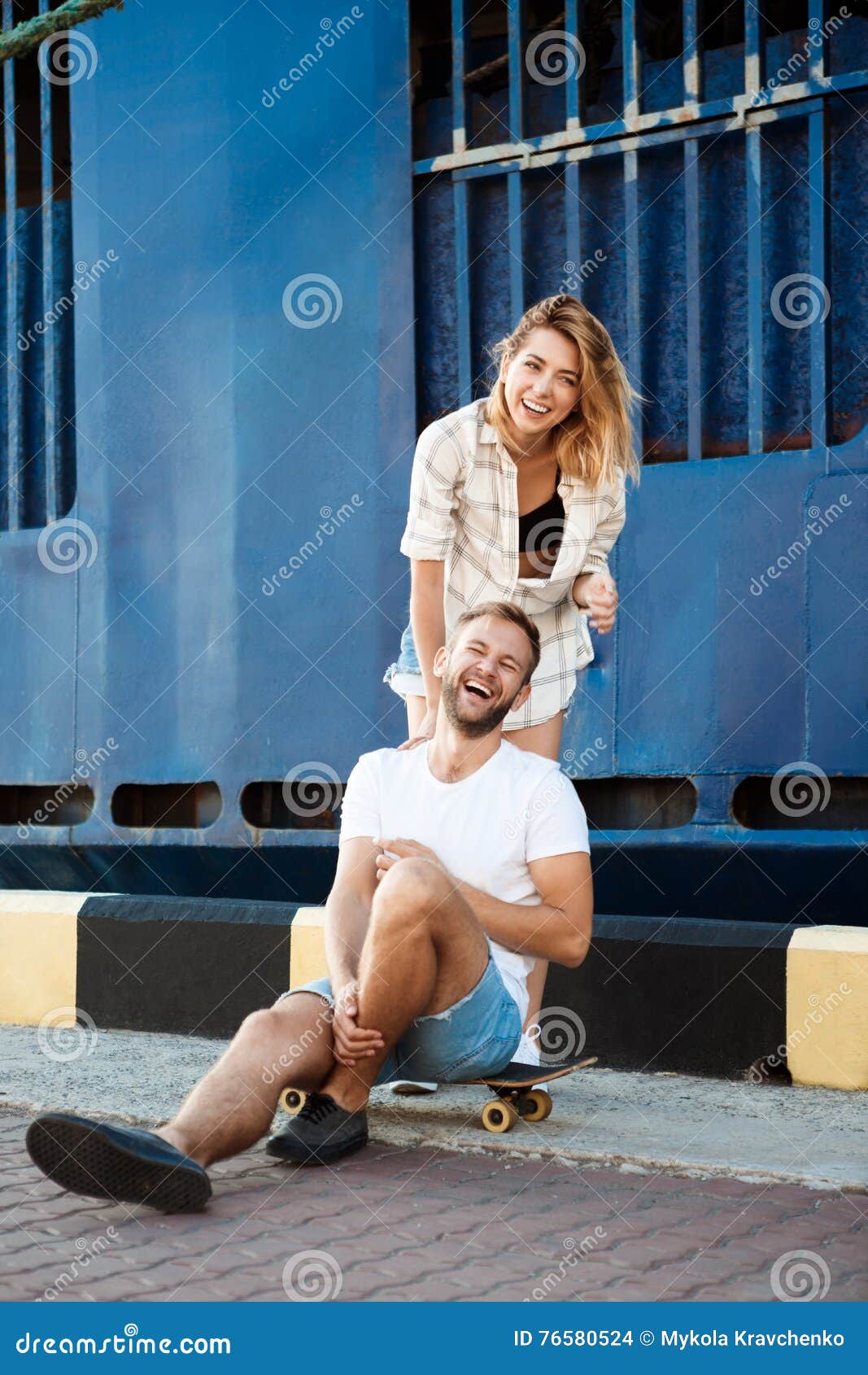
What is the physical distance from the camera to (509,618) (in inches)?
122

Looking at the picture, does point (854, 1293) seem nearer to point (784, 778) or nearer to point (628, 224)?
point (784, 778)

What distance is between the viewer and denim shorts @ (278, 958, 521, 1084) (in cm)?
287

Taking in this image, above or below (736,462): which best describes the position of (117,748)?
below

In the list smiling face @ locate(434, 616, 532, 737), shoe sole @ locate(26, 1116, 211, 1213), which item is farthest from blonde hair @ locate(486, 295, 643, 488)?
shoe sole @ locate(26, 1116, 211, 1213)

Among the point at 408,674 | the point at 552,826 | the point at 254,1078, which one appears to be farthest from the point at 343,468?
the point at 254,1078

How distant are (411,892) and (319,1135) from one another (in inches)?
19.3

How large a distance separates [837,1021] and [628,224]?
7.09 feet

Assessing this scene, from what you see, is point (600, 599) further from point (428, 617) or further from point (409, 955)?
point (409, 955)

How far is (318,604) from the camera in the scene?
14.8 feet

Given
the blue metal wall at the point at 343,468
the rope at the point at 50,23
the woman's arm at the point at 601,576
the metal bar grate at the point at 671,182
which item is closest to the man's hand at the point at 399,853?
the woman's arm at the point at 601,576

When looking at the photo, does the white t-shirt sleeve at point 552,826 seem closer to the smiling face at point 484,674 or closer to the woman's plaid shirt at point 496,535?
the smiling face at point 484,674

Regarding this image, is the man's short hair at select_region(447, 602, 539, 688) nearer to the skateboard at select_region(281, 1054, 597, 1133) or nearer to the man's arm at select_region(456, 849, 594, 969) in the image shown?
the man's arm at select_region(456, 849, 594, 969)

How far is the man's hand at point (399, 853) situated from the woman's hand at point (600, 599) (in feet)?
2.08

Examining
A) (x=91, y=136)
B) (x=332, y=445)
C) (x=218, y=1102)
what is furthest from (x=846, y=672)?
(x=91, y=136)
